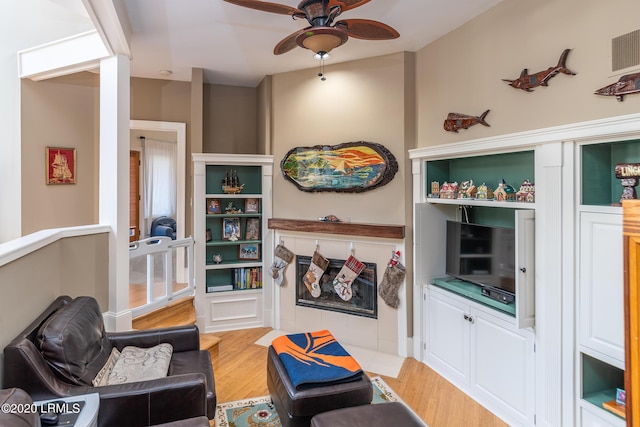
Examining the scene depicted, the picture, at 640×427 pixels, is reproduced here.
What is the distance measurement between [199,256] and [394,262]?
2.21 m

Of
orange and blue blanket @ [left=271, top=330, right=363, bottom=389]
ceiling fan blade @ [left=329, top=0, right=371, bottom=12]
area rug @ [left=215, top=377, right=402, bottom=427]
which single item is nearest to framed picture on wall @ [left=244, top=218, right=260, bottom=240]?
orange and blue blanket @ [left=271, top=330, right=363, bottom=389]

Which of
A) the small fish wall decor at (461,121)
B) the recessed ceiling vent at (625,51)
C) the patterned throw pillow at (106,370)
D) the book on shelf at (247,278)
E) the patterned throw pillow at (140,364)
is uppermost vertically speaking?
the recessed ceiling vent at (625,51)

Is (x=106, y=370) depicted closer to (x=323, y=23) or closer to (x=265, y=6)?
(x=265, y=6)

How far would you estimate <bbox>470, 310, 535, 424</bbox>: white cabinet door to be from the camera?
2480 mm

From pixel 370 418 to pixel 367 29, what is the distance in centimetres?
221

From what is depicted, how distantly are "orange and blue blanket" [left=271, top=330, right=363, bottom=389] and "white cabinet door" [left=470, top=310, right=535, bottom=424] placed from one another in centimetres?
109

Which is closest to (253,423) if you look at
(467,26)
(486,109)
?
(486,109)

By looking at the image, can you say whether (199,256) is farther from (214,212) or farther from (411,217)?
(411,217)

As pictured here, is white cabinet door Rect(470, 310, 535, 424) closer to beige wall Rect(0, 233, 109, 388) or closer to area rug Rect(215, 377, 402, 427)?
area rug Rect(215, 377, 402, 427)

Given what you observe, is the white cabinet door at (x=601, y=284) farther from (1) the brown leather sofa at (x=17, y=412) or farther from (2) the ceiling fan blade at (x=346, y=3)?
(1) the brown leather sofa at (x=17, y=412)

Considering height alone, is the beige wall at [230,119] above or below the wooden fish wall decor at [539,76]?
above

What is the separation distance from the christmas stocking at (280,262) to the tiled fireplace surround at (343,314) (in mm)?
53

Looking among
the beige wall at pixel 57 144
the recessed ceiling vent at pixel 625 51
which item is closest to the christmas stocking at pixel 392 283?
the recessed ceiling vent at pixel 625 51

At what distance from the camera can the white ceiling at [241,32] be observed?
286 cm
